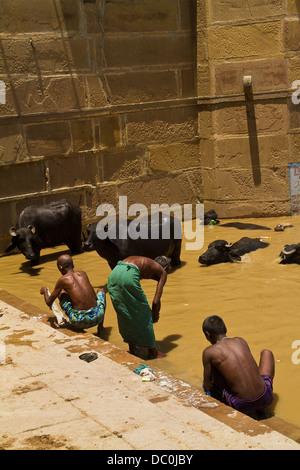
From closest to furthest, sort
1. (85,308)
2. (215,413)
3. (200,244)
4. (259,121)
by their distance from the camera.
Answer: (215,413) < (85,308) < (200,244) < (259,121)

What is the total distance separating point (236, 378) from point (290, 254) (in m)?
4.99

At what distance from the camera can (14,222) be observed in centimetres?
1211

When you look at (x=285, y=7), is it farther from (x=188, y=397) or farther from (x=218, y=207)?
(x=188, y=397)

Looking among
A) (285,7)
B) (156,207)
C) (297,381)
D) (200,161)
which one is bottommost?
(297,381)

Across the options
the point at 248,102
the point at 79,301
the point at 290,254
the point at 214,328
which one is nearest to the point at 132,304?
the point at 79,301

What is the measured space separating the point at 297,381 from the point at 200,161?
342 inches

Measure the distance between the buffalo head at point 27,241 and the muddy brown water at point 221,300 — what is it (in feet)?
0.99

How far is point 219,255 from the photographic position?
10703 mm

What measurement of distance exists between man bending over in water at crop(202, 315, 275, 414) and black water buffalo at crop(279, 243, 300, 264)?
4.66m

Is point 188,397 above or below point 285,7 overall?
below

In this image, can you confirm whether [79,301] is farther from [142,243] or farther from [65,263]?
[142,243]

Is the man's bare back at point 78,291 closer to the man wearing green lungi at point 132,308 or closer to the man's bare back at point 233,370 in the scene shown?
the man wearing green lungi at point 132,308

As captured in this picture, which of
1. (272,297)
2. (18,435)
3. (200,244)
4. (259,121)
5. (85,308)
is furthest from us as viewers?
(259,121)

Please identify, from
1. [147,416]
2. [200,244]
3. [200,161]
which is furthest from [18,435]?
[200,161]
